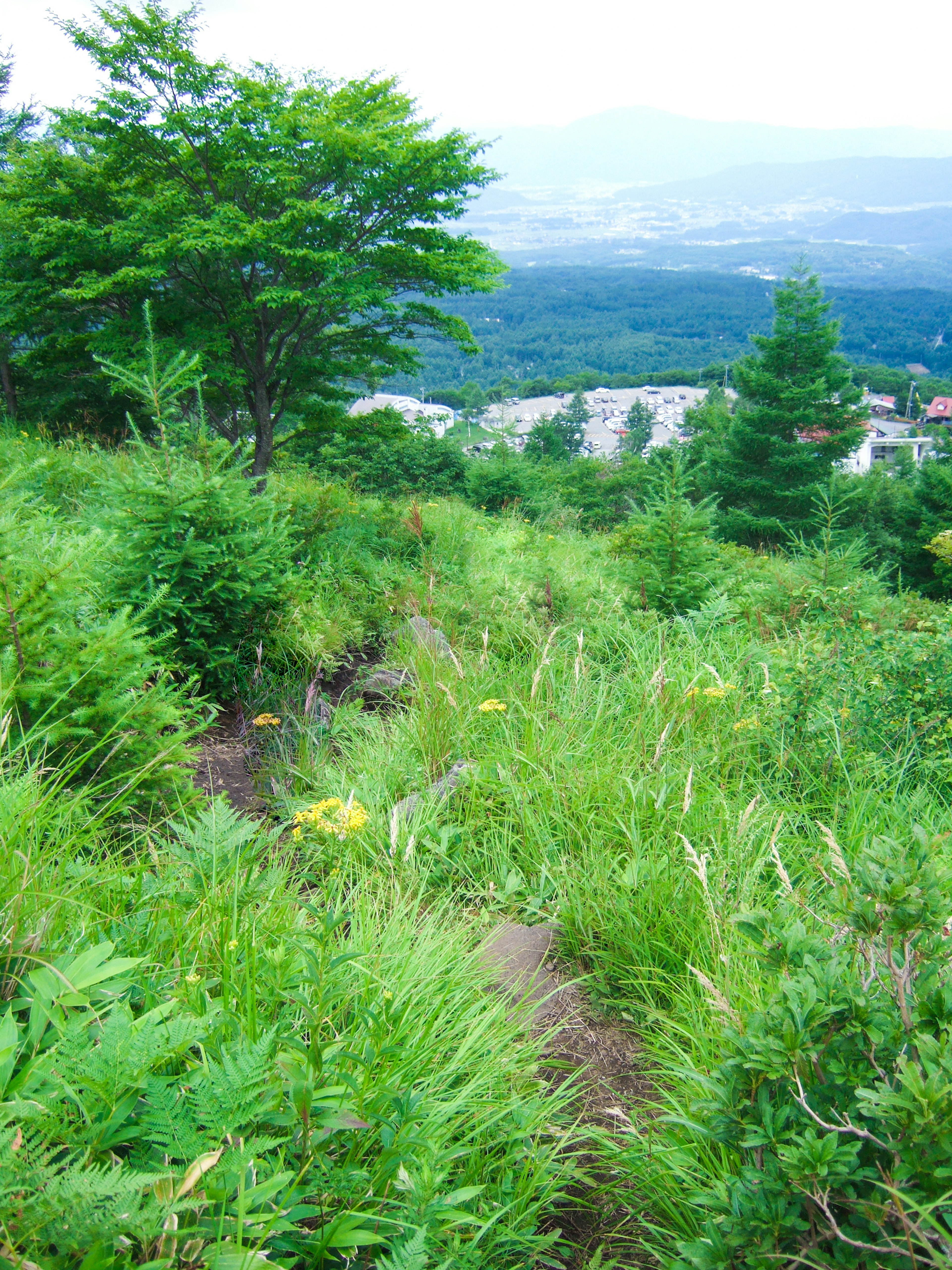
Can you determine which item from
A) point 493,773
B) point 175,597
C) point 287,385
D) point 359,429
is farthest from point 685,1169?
point 359,429

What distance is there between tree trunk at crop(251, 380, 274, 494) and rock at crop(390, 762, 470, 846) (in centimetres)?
706

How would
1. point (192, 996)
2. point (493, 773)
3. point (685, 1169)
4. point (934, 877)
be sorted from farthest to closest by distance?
1. point (493, 773)
2. point (685, 1169)
3. point (192, 996)
4. point (934, 877)

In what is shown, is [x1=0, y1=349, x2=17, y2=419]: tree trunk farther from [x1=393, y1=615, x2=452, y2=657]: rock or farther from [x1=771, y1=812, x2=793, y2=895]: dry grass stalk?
[x1=771, y1=812, x2=793, y2=895]: dry grass stalk

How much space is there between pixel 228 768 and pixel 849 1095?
3.58m

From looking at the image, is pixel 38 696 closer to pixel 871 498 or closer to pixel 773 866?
pixel 773 866

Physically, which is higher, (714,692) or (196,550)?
(196,550)

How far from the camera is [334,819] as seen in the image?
2.71m

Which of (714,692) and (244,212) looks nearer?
(714,692)

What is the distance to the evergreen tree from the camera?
1152 inches

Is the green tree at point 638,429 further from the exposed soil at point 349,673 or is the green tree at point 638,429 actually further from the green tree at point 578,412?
the exposed soil at point 349,673

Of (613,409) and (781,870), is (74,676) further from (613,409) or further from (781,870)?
(613,409)

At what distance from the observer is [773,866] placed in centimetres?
273

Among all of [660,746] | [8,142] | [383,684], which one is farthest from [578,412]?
[660,746]

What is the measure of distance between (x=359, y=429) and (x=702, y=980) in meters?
10.7
